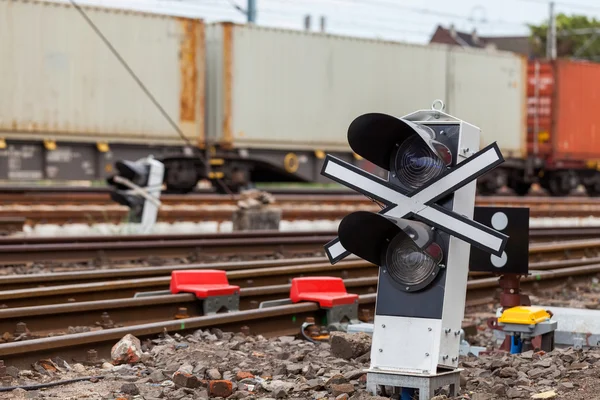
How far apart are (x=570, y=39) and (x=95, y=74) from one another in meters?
54.9

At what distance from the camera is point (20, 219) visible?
12.9 m

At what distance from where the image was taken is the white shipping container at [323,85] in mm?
21281

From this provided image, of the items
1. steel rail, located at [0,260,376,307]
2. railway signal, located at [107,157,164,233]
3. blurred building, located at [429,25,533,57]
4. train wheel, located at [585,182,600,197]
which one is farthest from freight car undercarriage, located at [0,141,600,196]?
blurred building, located at [429,25,533,57]

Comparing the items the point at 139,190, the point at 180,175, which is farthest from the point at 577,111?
the point at 139,190

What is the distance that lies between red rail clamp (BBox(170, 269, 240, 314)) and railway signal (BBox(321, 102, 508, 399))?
2.80 meters

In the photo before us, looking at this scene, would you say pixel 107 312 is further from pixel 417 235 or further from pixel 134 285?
pixel 417 235

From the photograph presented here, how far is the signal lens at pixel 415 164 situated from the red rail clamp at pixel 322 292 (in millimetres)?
2755

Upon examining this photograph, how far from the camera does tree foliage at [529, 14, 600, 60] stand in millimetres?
67625

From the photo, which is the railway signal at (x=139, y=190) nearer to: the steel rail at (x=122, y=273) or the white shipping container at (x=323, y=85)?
the steel rail at (x=122, y=273)

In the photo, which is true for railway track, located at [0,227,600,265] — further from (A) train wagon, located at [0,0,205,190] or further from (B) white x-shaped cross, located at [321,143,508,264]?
(A) train wagon, located at [0,0,205,190]

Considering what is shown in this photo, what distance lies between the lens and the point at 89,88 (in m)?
19.3

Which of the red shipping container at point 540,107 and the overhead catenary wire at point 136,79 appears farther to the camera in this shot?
the red shipping container at point 540,107

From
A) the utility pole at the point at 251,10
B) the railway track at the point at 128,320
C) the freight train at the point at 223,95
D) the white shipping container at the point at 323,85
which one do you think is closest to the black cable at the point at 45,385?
the railway track at the point at 128,320

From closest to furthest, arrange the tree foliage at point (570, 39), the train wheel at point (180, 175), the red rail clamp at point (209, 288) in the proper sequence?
the red rail clamp at point (209, 288) < the train wheel at point (180, 175) < the tree foliage at point (570, 39)
